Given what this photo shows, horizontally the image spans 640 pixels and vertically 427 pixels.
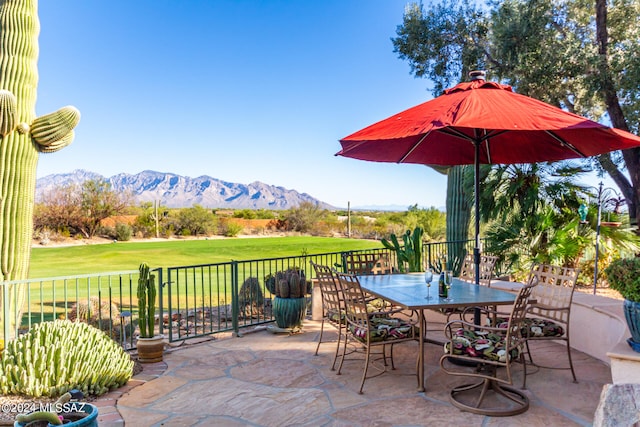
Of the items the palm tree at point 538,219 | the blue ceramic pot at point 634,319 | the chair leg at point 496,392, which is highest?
the palm tree at point 538,219

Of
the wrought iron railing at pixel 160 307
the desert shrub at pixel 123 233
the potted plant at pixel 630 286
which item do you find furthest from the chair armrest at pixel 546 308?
the desert shrub at pixel 123 233

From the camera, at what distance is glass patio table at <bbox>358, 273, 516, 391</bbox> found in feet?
11.5

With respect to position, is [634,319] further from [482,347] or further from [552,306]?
[552,306]

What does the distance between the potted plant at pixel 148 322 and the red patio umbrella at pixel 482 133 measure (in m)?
2.27

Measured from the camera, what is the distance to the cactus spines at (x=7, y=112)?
6094 mm

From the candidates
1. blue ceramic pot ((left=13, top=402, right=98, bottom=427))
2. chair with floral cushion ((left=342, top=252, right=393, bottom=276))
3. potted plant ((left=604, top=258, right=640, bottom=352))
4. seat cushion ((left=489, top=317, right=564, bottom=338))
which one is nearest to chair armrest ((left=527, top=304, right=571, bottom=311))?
seat cushion ((left=489, top=317, right=564, bottom=338))

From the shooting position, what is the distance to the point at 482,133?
466 cm

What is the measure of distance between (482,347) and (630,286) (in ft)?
3.36

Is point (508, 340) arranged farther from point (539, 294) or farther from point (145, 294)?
point (145, 294)

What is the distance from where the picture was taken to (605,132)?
3607mm

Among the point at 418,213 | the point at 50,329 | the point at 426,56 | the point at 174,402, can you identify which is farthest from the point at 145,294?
the point at 418,213

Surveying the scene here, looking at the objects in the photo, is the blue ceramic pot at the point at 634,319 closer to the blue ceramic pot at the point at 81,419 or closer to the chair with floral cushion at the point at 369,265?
the chair with floral cushion at the point at 369,265

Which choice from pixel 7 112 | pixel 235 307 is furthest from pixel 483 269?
pixel 7 112

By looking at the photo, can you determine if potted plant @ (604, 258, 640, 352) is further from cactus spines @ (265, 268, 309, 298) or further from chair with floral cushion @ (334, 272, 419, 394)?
cactus spines @ (265, 268, 309, 298)
